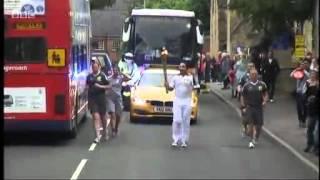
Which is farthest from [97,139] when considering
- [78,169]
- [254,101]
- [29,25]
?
[78,169]

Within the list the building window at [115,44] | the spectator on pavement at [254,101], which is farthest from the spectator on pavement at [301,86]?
the building window at [115,44]

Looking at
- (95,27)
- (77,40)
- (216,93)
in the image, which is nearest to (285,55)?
(216,93)

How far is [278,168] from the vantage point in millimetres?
13086

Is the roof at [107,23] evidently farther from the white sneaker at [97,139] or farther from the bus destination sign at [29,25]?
the bus destination sign at [29,25]

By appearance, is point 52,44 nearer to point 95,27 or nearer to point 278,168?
point 278,168

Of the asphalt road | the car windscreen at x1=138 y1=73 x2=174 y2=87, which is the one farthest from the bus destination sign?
the car windscreen at x1=138 y1=73 x2=174 y2=87

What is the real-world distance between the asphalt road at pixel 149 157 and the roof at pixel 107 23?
82.7 m

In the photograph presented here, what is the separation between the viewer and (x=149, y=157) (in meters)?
14.2

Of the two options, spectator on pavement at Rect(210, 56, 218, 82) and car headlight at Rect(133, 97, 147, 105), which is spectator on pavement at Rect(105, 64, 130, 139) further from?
spectator on pavement at Rect(210, 56, 218, 82)

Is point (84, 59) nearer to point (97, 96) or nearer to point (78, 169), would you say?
point (97, 96)

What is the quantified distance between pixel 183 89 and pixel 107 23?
88562 mm

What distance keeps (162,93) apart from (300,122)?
12.4 ft

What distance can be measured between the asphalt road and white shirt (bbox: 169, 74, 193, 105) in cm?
94

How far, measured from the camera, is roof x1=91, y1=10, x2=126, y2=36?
334ft
